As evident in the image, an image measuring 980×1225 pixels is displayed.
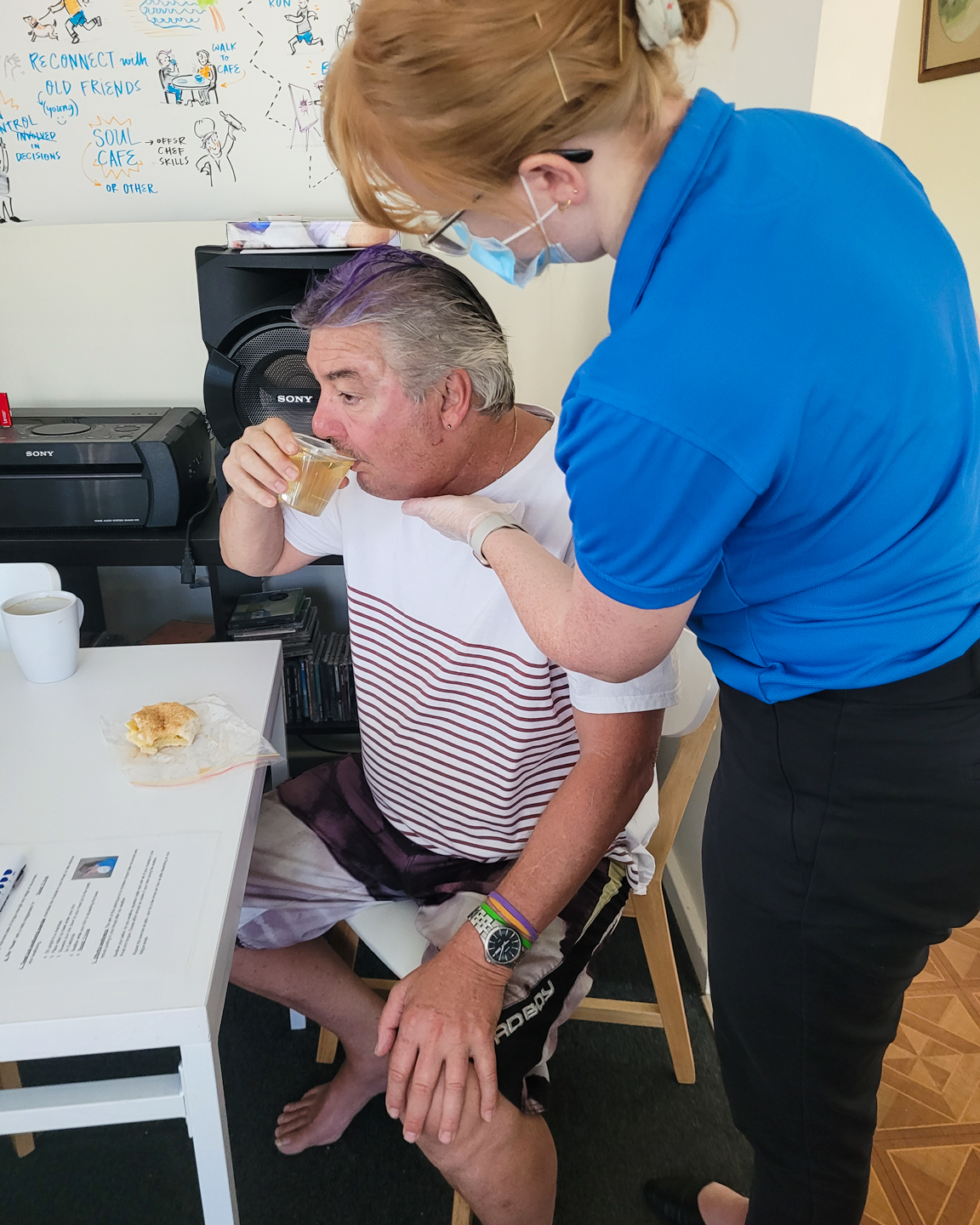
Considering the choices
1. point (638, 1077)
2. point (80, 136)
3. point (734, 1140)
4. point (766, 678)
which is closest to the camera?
point (766, 678)

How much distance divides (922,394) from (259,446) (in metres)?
0.81

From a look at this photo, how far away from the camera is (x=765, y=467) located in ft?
1.99

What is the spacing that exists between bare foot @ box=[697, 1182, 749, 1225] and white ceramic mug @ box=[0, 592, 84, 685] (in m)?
1.19

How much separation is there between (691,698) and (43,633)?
892 millimetres

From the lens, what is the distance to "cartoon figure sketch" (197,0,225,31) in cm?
201

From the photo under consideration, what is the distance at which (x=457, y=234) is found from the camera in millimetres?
755

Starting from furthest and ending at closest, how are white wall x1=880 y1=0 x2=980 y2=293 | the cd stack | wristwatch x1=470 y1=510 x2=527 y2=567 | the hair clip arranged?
1. white wall x1=880 y1=0 x2=980 y2=293
2. the cd stack
3. wristwatch x1=470 y1=510 x2=527 y2=567
4. the hair clip

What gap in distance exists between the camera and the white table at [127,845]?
2.36 ft

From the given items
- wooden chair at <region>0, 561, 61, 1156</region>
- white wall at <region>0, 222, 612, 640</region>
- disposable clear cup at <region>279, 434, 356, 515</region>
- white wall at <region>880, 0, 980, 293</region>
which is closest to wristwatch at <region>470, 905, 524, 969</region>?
disposable clear cup at <region>279, 434, 356, 515</region>

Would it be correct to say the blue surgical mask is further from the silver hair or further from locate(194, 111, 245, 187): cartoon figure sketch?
locate(194, 111, 245, 187): cartoon figure sketch

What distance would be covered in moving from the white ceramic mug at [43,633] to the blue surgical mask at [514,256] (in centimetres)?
80

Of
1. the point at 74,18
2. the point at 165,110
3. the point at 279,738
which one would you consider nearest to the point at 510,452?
the point at 279,738

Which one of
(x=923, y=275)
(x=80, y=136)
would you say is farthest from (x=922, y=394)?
(x=80, y=136)

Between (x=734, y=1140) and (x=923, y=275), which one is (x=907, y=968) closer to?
(x=923, y=275)
